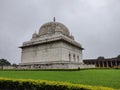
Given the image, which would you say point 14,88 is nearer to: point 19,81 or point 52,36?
point 19,81

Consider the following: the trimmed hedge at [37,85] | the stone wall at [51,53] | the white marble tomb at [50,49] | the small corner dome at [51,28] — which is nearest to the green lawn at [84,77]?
the trimmed hedge at [37,85]

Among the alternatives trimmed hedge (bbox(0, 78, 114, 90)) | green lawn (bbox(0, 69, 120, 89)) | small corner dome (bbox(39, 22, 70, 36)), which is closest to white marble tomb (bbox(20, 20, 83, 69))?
small corner dome (bbox(39, 22, 70, 36))

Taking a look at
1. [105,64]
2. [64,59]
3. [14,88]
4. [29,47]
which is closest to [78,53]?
[64,59]

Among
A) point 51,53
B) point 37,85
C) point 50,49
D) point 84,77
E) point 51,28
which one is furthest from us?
point 51,28

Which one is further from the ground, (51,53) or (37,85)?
(51,53)

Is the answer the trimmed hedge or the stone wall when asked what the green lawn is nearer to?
the trimmed hedge

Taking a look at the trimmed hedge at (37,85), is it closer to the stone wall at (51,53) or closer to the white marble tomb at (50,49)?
the white marble tomb at (50,49)

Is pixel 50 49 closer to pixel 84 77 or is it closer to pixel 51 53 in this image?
pixel 51 53

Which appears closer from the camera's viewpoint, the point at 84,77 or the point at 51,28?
the point at 84,77

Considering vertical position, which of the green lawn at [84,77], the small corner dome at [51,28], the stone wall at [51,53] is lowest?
the green lawn at [84,77]

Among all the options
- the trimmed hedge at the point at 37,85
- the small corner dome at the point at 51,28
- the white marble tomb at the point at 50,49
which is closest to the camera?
the trimmed hedge at the point at 37,85

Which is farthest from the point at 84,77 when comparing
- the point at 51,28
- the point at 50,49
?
the point at 51,28

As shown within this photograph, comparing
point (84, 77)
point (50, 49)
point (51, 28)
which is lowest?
point (84, 77)

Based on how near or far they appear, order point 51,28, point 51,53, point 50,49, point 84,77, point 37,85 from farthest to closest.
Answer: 1. point 51,28
2. point 50,49
3. point 51,53
4. point 84,77
5. point 37,85
